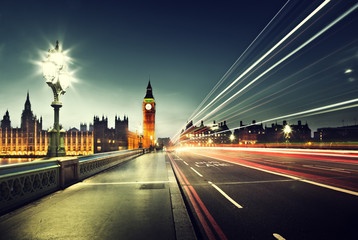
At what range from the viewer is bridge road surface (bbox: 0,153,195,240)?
4121mm

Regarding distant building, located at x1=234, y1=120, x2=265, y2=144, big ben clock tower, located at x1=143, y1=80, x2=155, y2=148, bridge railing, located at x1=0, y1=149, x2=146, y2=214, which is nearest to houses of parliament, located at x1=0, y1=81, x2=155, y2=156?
big ben clock tower, located at x1=143, y1=80, x2=155, y2=148

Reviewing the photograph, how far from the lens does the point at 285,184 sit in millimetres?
8133

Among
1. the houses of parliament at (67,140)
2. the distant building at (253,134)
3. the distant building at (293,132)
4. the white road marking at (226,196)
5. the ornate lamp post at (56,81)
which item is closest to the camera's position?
the white road marking at (226,196)

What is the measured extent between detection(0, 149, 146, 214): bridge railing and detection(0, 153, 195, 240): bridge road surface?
30 cm

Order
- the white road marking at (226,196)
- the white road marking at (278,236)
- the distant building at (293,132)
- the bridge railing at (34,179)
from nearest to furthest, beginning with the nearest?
1. the white road marking at (278,236)
2. the bridge railing at (34,179)
3. the white road marking at (226,196)
4. the distant building at (293,132)

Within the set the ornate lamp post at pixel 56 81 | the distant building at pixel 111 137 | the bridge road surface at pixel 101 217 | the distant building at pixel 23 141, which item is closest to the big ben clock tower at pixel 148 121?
the distant building at pixel 111 137

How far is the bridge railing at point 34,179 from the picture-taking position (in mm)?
5406

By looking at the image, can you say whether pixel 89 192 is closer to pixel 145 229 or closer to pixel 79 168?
pixel 79 168

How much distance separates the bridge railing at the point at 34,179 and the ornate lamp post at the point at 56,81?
57 cm

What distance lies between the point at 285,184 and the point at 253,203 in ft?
10.3

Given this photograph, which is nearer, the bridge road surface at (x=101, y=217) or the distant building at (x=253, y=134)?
the bridge road surface at (x=101, y=217)

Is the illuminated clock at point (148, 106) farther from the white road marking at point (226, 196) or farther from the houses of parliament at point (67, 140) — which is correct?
the white road marking at point (226, 196)

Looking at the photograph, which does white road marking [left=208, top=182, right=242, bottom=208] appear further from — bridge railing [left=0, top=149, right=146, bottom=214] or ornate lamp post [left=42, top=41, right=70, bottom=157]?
ornate lamp post [left=42, top=41, right=70, bottom=157]

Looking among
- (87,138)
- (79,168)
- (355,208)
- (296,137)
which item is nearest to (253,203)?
(355,208)
